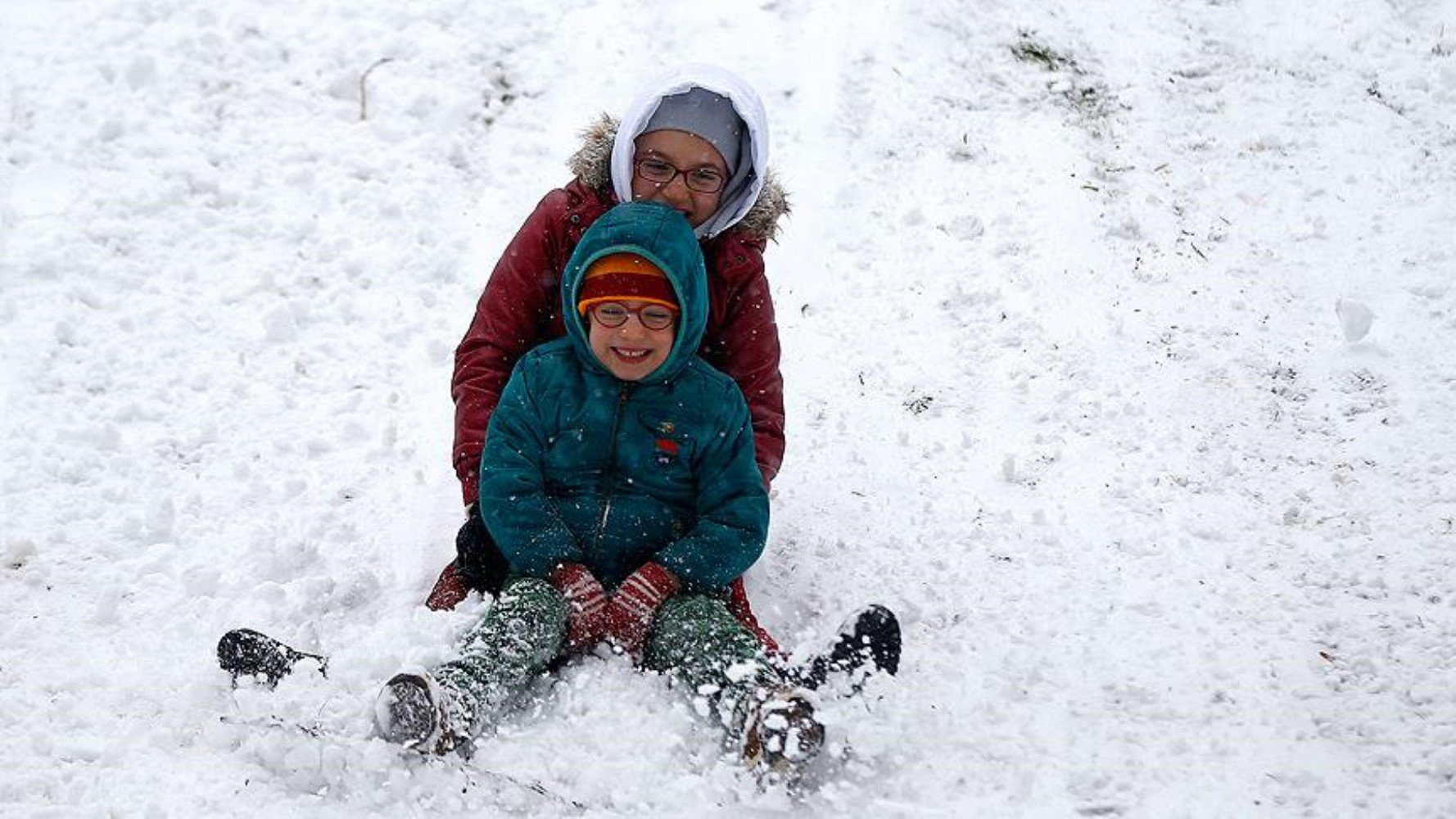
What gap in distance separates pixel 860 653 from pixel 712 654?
1.26ft

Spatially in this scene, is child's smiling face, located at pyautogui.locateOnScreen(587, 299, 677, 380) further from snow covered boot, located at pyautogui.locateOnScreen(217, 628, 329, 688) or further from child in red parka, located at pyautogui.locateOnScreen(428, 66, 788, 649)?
snow covered boot, located at pyautogui.locateOnScreen(217, 628, 329, 688)

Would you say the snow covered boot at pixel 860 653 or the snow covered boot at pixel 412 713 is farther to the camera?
the snow covered boot at pixel 860 653

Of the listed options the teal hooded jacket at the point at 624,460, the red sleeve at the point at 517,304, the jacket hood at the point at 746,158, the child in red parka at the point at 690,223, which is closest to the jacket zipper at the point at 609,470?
the teal hooded jacket at the point at 624,460

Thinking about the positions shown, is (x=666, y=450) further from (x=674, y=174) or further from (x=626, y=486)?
(x=674, y=174)

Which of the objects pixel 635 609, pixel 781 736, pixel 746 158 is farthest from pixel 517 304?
→ pixel 781 736

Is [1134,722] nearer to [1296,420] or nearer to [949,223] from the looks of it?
[1296,420]

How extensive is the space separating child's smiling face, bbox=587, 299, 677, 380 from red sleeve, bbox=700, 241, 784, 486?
1.81 feet

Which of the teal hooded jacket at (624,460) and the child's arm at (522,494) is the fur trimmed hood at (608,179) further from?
the child's arm at (522,494)

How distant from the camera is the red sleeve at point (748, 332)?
3988 mm

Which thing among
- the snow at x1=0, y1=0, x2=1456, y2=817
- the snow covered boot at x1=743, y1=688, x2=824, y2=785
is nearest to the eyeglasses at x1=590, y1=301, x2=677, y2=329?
the snow at x1=0, y1=0, x2=1456, y2=817

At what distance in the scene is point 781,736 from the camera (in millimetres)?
2930

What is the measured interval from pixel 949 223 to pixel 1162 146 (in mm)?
1217

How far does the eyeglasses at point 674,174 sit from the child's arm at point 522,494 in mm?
686

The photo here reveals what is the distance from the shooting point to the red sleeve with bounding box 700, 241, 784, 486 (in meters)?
3.99
